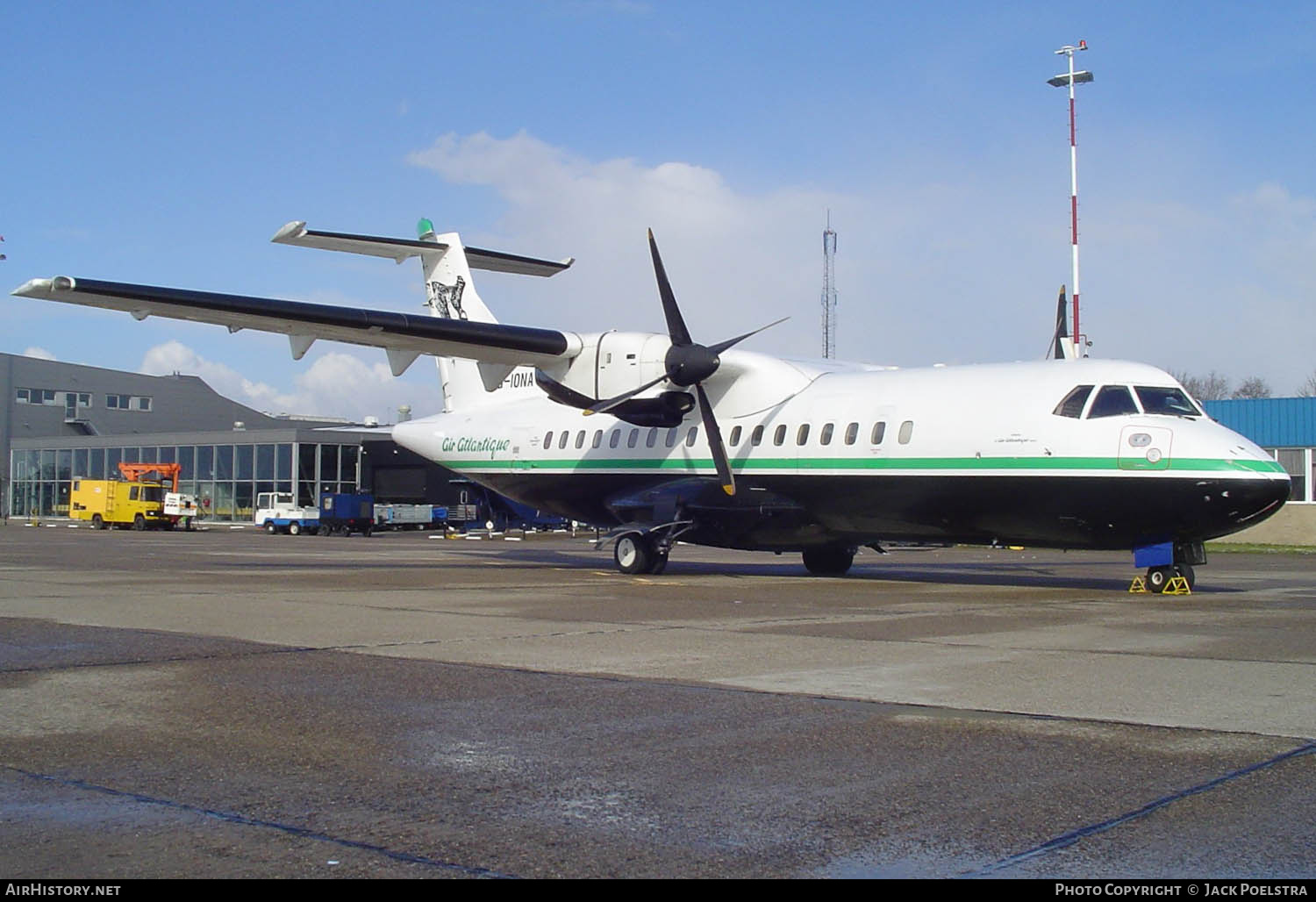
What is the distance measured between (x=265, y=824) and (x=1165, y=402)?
14233 millimetres

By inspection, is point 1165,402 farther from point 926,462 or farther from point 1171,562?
point 926,462

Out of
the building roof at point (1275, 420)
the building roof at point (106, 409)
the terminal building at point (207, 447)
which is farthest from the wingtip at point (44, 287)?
the building roof at point (106, 409)

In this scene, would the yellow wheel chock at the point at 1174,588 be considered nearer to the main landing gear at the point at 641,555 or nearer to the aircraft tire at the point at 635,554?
the main landing gear at the point at 641,555

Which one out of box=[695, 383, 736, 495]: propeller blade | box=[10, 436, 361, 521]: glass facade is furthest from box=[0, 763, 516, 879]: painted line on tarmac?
box=[10, 436, 361, 521]: glass facade

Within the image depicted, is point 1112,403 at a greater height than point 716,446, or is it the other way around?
point 1112,403

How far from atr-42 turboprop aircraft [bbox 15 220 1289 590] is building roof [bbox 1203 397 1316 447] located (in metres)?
28.2

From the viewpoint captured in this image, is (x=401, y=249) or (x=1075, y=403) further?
(x=401, y=249)

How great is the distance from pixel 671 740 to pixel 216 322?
15.4 meters

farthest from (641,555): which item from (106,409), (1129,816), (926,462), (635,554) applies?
(106,409)

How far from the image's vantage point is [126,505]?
178ft

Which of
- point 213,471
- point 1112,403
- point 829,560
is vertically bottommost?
point 829,560

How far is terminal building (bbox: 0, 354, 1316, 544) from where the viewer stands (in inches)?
1711

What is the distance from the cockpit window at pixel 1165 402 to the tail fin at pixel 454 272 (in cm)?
1178
